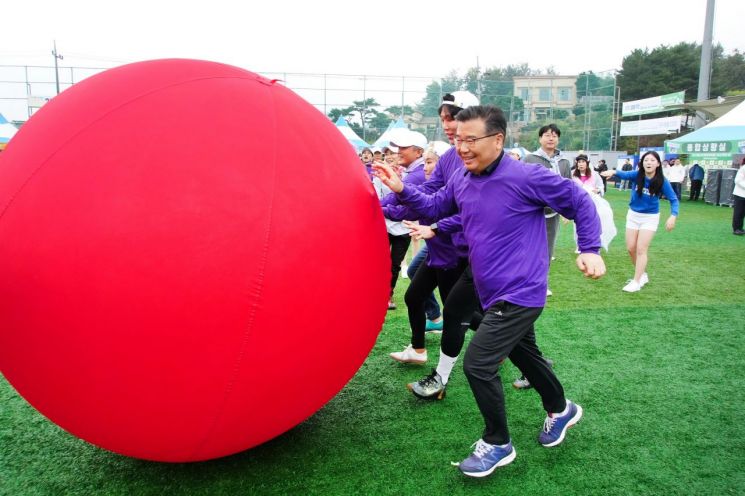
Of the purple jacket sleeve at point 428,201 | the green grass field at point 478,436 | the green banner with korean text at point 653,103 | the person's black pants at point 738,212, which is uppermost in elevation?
the green banner with korean text at point 653,103

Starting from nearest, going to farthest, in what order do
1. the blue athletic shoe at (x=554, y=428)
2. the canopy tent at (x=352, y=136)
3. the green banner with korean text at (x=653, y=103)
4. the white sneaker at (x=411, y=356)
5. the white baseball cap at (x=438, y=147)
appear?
1. the blue athletic shoe at (x=554, y=428)
2. the white sneaker at (x=411, y=356)
3. the white baseball cap at (x=438, y=147)
4. the canopy tent at (x=352, y=136)
5. the green banner with korean text at (x=653, y=103)

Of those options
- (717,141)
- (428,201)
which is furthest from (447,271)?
(717,141)

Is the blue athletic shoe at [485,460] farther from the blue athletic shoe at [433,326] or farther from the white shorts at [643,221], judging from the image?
the white shorts at [643,221]

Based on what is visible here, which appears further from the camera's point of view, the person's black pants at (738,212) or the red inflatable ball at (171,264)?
the person's black pants at (738,212)

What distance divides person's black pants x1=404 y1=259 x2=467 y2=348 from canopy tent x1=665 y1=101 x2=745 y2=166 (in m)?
14.0

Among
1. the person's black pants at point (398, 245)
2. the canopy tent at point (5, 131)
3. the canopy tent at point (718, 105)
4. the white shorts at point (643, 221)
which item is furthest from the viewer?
the canopy tent at point (718, 105)

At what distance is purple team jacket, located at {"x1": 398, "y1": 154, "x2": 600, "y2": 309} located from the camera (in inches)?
120

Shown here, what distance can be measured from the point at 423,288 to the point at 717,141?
15.9 meters

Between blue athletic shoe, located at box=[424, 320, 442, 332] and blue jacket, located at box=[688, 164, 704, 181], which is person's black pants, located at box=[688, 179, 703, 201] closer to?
blue jacket, located at box=[688, 164, 704, 181]

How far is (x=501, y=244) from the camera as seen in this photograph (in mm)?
3092

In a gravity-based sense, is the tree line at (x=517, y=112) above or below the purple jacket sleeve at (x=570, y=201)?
above

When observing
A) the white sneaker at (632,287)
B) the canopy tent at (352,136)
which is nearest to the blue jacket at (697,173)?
the canopy tent at (352,136)

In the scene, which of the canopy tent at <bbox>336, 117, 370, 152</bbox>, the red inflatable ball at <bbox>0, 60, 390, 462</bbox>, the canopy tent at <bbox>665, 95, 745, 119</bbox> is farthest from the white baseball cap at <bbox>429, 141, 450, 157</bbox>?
the canopy tent at <bbox>665, 95, 745, 119</bbox>

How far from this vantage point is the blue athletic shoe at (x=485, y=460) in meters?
3.06
